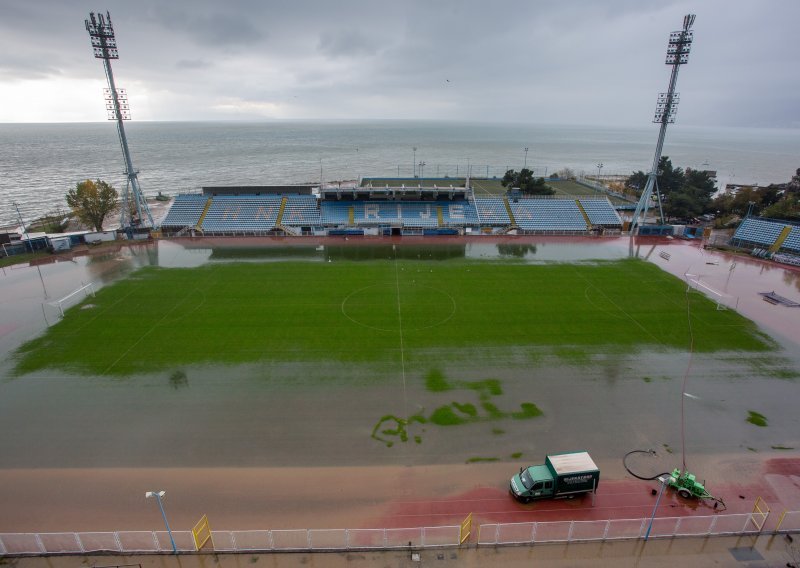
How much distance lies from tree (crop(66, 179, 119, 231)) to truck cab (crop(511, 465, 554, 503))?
63.6 meters

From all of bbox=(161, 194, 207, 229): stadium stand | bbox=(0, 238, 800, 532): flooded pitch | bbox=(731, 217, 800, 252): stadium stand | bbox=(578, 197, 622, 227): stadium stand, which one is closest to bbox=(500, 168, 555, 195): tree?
bbox=(578, 197, 622, 227): stadium stand

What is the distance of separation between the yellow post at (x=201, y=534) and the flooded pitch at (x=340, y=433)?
2.54 feet

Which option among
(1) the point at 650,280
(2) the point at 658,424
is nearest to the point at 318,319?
(2) the point at 658,424

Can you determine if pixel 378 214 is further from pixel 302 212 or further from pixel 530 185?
pixel 530 185

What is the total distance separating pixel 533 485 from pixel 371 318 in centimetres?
1825

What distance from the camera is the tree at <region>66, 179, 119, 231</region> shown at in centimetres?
5600

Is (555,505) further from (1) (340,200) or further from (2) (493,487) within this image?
(1) (340,200)

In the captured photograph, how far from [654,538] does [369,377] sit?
15.5 m

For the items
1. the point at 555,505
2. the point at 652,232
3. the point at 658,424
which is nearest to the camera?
the point at 555,505

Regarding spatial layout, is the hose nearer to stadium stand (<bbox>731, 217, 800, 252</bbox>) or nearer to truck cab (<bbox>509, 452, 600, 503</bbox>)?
truck cab (<bbox>509, 452, 600, 503</bbox>)

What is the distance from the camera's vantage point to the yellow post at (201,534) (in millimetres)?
14766

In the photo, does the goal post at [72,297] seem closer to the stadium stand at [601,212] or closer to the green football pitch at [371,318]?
the green football pitch at [371,318]

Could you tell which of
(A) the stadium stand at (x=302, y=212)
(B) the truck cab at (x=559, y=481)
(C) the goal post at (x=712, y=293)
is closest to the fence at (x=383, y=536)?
(B) the truck cab at (x=559, y=481)

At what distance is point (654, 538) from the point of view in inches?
608
